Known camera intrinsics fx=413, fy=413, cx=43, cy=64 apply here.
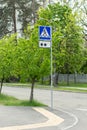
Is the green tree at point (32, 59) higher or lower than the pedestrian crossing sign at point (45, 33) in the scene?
lower

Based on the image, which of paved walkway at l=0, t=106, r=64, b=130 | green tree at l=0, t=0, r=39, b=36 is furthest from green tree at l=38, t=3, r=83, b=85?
paved walkway at l=0, t=106, r=64, b=130

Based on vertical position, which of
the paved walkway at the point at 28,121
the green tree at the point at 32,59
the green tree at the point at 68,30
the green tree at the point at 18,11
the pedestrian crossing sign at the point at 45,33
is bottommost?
the paved walkway at the point at 28,121

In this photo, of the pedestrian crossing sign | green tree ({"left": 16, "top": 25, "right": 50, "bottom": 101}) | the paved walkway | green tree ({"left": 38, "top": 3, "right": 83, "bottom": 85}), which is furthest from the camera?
green tree ({"left": 38, "top": 3, "right": 83, "bottom": 85})

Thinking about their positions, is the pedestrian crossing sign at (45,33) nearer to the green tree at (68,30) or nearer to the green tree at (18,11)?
the green tree at (68,30)

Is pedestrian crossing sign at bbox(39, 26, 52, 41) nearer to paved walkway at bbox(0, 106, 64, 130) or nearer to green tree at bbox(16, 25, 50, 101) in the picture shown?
green tree at bbox(16, 25, 50, 101)

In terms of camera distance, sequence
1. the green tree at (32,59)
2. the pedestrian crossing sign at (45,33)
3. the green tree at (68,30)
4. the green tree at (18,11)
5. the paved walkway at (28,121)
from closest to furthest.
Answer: the paved walkway at (28,121) < the pedestrian crossing sign at (45,33) < the green tree at (32,59) < the green tree at (68,30) < the green tree at (18,11)

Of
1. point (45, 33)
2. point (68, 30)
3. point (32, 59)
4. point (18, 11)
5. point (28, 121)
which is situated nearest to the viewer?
point (28, 121)

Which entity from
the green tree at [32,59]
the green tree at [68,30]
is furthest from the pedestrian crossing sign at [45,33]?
the green tree at [68,30]

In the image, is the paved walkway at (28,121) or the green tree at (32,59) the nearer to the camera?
the paved walkway at (28,121)

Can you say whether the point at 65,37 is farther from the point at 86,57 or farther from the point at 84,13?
the point at 86,57

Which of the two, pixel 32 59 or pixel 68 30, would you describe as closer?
pixel 32 59

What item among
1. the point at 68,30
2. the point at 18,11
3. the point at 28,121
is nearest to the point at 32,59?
the point at 28,121

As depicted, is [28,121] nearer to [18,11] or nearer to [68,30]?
[68,30]

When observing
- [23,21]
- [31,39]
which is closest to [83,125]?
[31,39]
